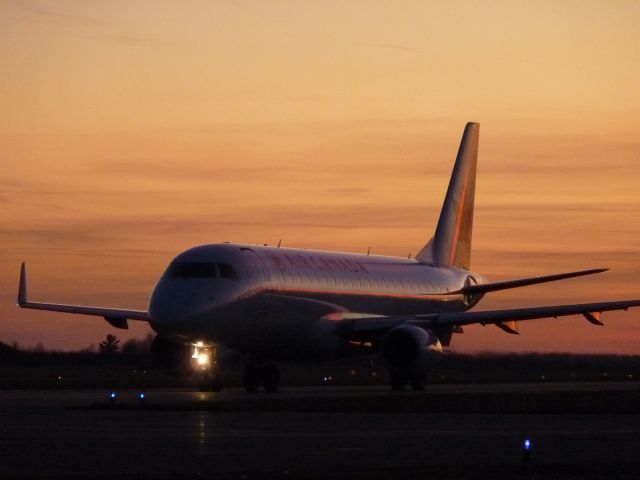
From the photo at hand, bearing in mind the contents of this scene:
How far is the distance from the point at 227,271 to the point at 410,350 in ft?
20.4

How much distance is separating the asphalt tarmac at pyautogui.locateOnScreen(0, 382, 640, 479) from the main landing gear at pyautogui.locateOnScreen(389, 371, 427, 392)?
1060 centimetres

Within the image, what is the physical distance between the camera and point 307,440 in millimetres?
20234

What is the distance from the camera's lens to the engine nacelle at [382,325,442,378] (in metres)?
40.9

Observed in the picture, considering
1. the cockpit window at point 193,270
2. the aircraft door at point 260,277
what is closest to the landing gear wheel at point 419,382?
the aircraft door at point 260,277

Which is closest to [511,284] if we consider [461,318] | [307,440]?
[461,318]

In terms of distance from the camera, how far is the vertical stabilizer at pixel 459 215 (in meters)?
55.3

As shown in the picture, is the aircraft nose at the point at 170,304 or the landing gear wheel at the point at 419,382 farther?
the landing gear wheel at the point at 419,382

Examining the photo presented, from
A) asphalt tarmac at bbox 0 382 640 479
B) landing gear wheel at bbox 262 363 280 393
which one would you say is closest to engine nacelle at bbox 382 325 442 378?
landing gear wheel at bbox 262 363 280 393

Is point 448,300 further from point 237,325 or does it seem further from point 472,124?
point 237,325

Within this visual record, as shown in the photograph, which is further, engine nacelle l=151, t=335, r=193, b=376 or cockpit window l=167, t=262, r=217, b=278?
engine nacelle l=151, t=335, r=193, b=376

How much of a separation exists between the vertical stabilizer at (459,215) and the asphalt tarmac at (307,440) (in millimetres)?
24094

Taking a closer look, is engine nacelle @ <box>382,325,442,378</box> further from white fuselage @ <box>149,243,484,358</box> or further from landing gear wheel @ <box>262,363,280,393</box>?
landing gear wheel @ <box>262,363,280,393</box>

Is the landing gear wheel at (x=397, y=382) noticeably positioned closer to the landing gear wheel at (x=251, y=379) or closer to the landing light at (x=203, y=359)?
the landing gear wheel at (x=251, y=379)

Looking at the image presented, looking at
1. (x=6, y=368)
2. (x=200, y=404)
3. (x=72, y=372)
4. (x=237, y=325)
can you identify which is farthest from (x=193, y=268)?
(x=6, y=368)
